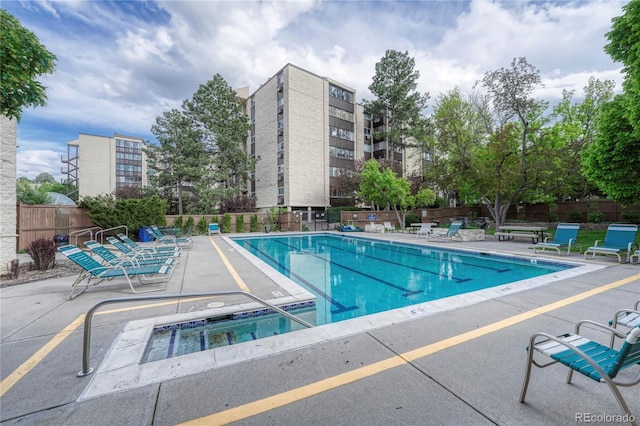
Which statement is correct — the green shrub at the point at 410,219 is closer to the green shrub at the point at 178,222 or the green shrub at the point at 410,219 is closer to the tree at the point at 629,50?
the tree at the point at 629,50

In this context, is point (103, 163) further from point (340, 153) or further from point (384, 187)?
point (384, 187)

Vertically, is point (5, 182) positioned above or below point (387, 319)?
above

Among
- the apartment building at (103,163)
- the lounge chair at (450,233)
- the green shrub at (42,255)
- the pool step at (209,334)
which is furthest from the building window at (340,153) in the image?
the apartment building at (103,163)

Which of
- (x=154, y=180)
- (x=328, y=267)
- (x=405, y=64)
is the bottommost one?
(x=328, y=267)

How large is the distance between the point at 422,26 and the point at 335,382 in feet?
40.9

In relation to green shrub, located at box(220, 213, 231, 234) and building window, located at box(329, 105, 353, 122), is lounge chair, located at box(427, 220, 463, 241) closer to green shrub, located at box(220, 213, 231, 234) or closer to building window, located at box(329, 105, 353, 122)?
green shrub, located at box(220, 213, 231, 234)

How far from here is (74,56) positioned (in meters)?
7.54

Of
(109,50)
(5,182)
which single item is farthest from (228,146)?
(5,182)

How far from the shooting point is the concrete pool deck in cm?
202

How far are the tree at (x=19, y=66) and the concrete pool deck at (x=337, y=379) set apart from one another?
3205 mm

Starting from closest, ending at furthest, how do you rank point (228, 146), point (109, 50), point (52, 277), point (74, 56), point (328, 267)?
point (52, 277) → point (74, 56) → point (109, 50) → point (328, 267) → point (228, 146)

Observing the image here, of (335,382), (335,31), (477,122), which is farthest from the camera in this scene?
(477,122)

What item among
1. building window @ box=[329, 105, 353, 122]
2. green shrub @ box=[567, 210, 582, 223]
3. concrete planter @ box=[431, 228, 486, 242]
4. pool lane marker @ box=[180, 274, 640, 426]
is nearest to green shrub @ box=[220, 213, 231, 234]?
concrete planter @ box=[431, 228, 486, 242]

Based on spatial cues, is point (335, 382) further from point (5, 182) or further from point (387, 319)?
point (5, 182)
